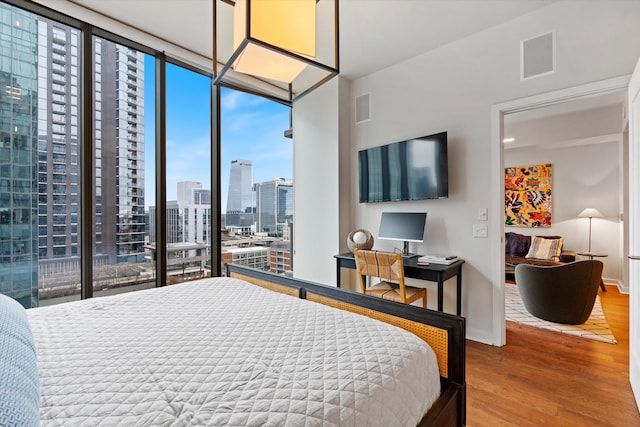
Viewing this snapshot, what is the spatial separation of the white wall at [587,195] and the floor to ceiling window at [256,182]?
438 cm

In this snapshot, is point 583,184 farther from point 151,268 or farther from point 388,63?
point 151,268

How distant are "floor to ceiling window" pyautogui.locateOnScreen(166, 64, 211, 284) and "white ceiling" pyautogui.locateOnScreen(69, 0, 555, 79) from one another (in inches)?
15.9

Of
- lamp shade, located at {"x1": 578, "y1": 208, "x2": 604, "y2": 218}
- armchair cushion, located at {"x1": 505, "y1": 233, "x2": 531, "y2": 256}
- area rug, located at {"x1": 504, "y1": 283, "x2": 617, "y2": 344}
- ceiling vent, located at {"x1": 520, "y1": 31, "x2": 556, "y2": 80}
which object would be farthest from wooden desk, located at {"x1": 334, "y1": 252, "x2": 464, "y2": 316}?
lamp shade, located at {"x1": 578, "y1": 208, "x2": 604, "y2": 218}

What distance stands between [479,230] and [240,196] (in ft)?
8.34

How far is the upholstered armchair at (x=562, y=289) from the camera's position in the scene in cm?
273

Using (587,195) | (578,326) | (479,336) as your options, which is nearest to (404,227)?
(479,336)

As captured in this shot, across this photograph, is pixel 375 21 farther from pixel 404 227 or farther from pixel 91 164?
pixel 91 164

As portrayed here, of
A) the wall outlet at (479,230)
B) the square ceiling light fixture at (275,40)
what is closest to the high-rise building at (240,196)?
the square ceiling light fixture at (275,40)

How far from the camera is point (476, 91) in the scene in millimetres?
2807

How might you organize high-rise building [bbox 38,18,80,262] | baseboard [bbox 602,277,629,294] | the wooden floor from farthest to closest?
baseboard [bbox 602,277,629,294] < high-rise building [bbox 38,18,80,262] < the wooden floor

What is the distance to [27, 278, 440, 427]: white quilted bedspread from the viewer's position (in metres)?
0.78

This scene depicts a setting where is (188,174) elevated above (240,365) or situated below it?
above

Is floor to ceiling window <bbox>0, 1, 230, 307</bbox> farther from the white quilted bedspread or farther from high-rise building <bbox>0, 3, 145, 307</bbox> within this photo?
the white quilted bedspread

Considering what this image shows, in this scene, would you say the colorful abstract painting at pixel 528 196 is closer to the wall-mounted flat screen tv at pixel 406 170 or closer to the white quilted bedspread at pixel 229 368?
the wall-mounted flat screen tv at pixel 406 170
